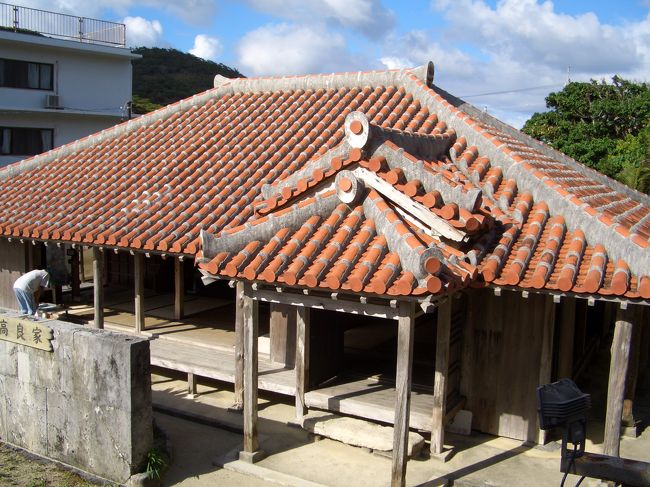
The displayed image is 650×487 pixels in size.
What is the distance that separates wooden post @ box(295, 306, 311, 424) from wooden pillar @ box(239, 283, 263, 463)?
129 cm

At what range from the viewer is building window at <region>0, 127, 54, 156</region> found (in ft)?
86.6

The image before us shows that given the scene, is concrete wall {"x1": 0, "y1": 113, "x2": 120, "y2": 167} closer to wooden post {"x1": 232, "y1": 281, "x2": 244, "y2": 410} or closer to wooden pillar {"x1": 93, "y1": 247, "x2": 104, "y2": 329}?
wooden pillar {"x1": 93, "y1": 247, "x2": 104, "y2": 329}

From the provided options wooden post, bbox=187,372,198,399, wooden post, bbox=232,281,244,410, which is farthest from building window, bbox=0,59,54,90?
wooden post, bbox=232,281,244,410

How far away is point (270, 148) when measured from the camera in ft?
38.4

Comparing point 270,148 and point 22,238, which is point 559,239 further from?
point 22,238

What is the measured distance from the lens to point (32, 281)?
11281mm

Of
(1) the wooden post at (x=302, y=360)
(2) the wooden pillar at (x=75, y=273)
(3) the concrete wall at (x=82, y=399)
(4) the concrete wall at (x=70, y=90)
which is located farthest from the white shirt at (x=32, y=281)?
(4) the concrete wall at (x=70, y=90)

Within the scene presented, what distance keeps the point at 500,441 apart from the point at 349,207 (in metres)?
4.00

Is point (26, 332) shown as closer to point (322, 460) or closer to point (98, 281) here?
point (98, 281)

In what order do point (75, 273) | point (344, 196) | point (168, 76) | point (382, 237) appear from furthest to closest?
point (168, 76) < point (75, 273) < point (344, 196) < point (382, 237)

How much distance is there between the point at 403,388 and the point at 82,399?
4007mm

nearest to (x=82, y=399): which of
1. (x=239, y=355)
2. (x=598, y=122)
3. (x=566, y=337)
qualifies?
(x=239, y=355)

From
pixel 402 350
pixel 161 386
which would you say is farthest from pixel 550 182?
pixel 161 386

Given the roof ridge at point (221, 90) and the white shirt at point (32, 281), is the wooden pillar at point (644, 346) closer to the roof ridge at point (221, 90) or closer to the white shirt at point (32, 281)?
the roof ridge at point (221, 90)
